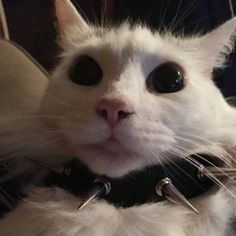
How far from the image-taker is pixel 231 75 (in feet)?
3.07

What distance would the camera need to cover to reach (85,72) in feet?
1.98

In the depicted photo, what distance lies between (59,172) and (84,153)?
0.05m

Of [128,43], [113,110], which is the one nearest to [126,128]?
[113,110]

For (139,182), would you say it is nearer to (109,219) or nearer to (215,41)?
(109,219)

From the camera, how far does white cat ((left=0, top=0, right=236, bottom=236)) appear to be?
0.53 meters

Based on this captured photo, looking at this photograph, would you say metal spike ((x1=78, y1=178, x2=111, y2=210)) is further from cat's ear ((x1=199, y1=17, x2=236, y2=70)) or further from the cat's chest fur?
cat's ear ((x1=199, y1=17, x2=236, y2=70))

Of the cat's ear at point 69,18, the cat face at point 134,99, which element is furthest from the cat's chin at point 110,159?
the cat's ear at point 69,18

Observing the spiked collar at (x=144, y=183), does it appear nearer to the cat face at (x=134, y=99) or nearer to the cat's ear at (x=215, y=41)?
the cat face at (x=134, y=99)

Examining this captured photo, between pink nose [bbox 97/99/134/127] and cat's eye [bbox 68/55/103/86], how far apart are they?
0.07m

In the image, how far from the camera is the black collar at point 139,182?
0.57 meters

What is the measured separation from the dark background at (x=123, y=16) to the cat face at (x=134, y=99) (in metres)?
0.16

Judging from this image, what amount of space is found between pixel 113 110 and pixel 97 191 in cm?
10

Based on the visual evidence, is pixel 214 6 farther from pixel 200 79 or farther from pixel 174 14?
pixel 200 79

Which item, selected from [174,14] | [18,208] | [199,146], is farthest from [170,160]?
[174,14]
